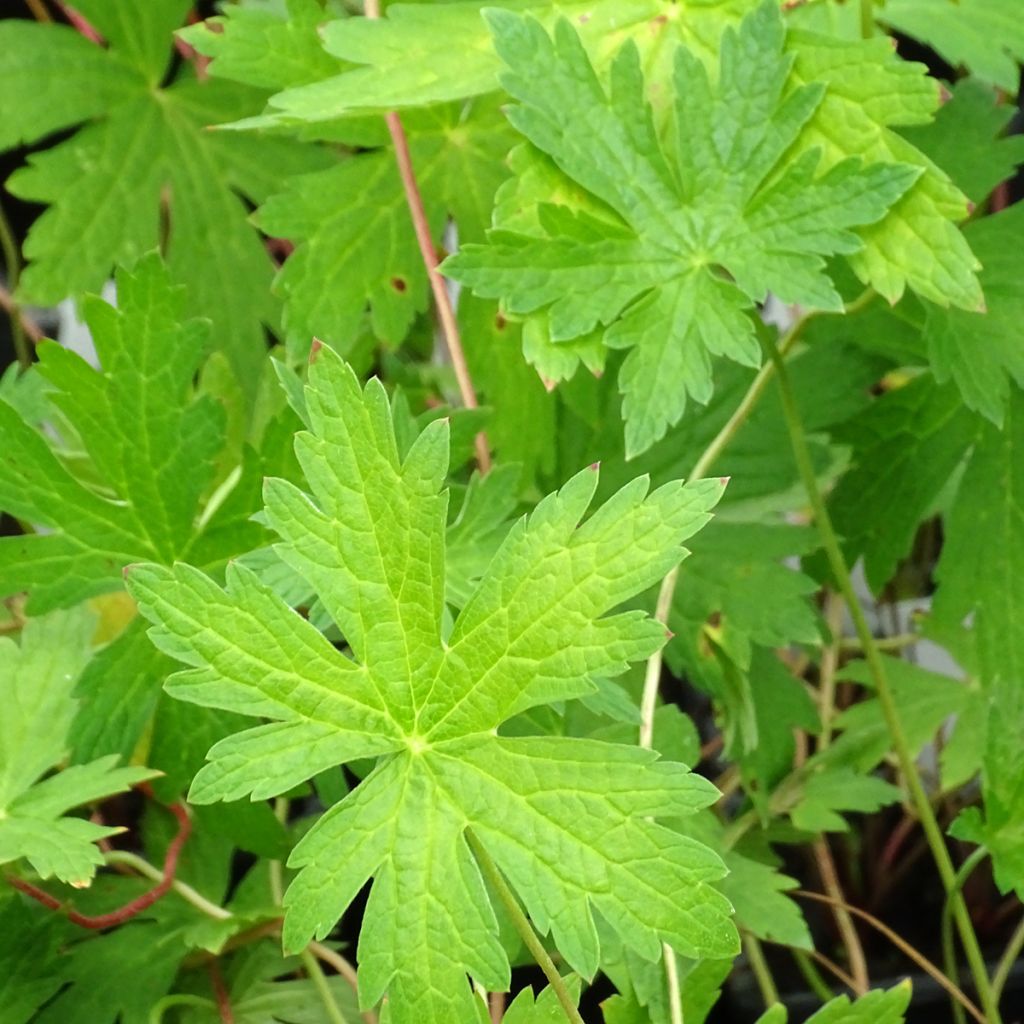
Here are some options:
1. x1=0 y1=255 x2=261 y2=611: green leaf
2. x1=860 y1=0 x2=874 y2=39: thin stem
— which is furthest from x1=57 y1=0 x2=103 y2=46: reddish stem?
x1=860 y1=0 x2=874 y2=39: thin stem

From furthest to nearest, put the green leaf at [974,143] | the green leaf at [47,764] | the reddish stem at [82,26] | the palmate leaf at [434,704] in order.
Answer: the reddish stem at [82,26]
the green leaf at [974,143]
the green leaf at [47,764]
the palmate leaf at [434,704]

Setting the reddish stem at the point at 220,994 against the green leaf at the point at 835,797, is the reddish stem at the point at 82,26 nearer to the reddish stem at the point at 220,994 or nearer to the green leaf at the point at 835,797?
the reddish stem at the point at 220,994

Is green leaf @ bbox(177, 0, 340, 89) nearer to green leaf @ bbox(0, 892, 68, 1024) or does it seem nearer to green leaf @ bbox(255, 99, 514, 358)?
green leaf @ bbox(255, 99, 514, 358)

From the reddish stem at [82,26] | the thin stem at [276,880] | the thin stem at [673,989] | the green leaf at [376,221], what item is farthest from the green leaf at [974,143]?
the reddish stem at [82,26]

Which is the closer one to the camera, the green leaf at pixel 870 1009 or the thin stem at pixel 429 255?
the green leaf at pixel 870 1009

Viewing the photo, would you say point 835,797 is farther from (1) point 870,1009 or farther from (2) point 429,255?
(2) point 429,255

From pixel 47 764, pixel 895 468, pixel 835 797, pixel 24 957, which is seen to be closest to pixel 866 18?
pixel 895 468

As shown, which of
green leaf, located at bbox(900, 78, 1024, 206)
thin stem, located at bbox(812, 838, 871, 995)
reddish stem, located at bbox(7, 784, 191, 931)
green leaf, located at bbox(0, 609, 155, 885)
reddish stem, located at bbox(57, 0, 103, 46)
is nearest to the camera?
green leaf, located at bbox(0, 609, 155, 885)
